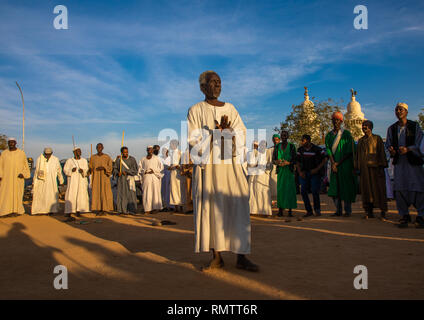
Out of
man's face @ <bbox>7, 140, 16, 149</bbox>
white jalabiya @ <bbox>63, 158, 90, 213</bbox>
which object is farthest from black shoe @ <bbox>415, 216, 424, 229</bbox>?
man's face @ <bbox>7, 140, 16, 149</bbox>

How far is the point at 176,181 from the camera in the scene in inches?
454

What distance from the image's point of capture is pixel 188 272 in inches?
143

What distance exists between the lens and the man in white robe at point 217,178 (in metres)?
3.71

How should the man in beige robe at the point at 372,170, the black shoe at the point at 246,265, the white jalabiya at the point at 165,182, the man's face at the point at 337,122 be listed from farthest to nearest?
1. the white jalabiya at the point at 165,182
2. the man's face at the point at 337,122
3. the man in beige robe at the point at 372,170
4. the black shoe at the point at 246,265

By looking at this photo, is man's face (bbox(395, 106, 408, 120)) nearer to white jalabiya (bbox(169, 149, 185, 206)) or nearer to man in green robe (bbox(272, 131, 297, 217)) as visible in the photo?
man in green robe (bbox(272, 131, 297, 217))

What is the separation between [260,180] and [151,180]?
435 cm

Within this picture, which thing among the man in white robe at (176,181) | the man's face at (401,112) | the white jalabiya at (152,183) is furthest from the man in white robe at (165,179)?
the man's face at (401,112)

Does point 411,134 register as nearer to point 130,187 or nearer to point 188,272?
point 188,272

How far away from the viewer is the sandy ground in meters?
2.98

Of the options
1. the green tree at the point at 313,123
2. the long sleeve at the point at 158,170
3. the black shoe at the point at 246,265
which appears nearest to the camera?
the black shoe at the point at 246,265

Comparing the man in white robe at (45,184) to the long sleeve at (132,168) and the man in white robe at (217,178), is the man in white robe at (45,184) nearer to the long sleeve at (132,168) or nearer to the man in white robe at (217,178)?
the long sleeve at (132,168)

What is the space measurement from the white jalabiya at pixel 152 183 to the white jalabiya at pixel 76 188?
1960mm

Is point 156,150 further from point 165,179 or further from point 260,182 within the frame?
point 260,182

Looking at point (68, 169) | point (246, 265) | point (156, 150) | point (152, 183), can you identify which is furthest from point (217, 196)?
point (156, 150)
